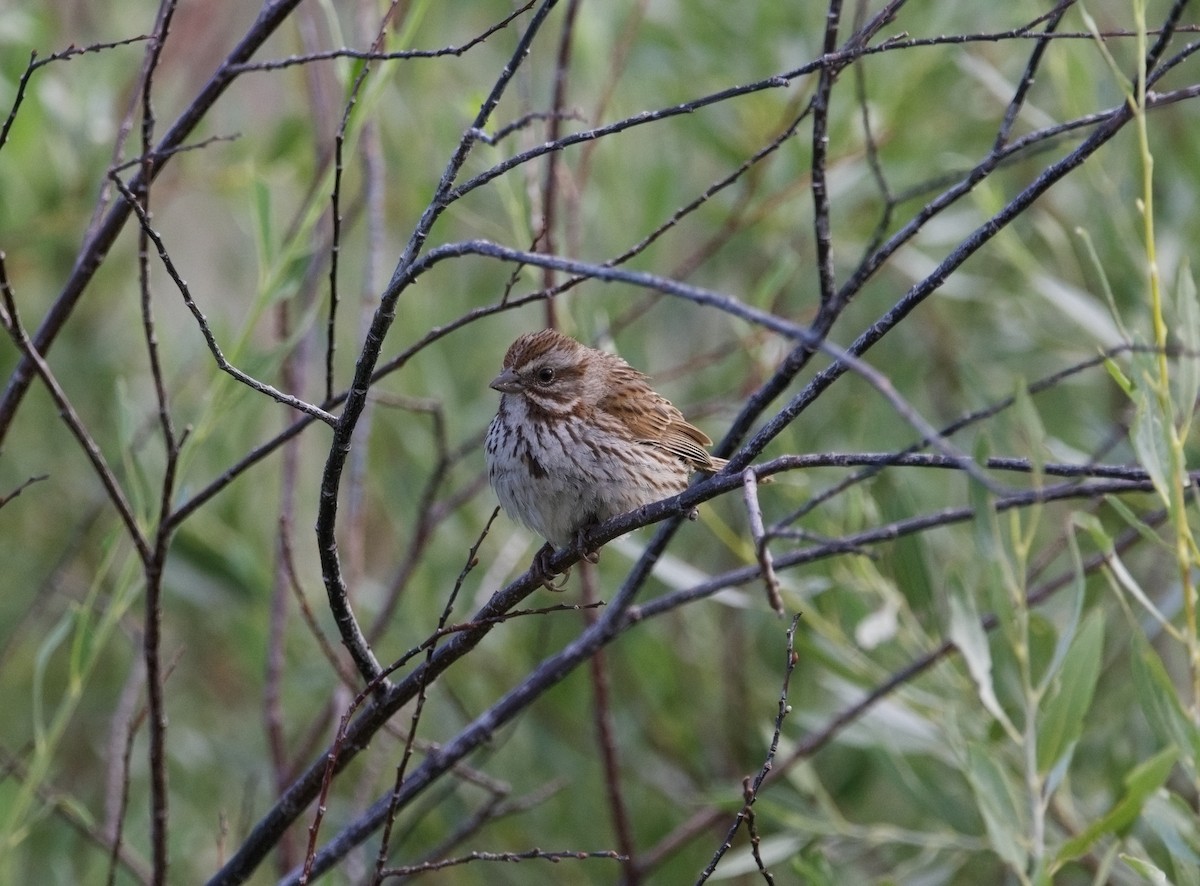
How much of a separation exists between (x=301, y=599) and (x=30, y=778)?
2.13 ft

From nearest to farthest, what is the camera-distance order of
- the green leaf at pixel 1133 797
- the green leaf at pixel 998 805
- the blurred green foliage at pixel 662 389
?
the green leaf at pixel 1133 797 < the green leaf at pixel 998 805 < the blurred green foliage at pixel 662 389

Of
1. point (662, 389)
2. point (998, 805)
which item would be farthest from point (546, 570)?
point (662, 389)

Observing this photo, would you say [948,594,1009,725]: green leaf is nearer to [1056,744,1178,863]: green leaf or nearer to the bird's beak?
[1056,744,1178,863]: green leaf

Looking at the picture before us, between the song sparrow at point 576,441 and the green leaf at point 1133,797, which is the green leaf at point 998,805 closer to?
the green leaf at point 1133,797

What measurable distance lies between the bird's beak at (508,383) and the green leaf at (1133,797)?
192 cm

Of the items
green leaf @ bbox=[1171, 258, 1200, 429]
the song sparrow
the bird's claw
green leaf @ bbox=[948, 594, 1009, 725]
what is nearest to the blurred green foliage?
the song sparrow

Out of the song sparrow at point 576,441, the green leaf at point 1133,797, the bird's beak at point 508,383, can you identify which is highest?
the bird's beak at point 508,383

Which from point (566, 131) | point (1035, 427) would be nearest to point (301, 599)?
point (1035, 427)

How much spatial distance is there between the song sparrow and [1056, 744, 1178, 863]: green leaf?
4.75ft

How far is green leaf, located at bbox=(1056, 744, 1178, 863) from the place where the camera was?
1.96 m

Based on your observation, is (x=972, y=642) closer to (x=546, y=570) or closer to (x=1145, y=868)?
(x=1145, y=868)

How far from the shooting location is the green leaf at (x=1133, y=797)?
196 cm

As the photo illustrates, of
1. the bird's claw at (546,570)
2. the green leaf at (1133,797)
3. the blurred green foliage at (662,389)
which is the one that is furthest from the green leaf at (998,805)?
the blurred green foliage at (662,389)

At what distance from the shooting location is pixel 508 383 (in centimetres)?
371
